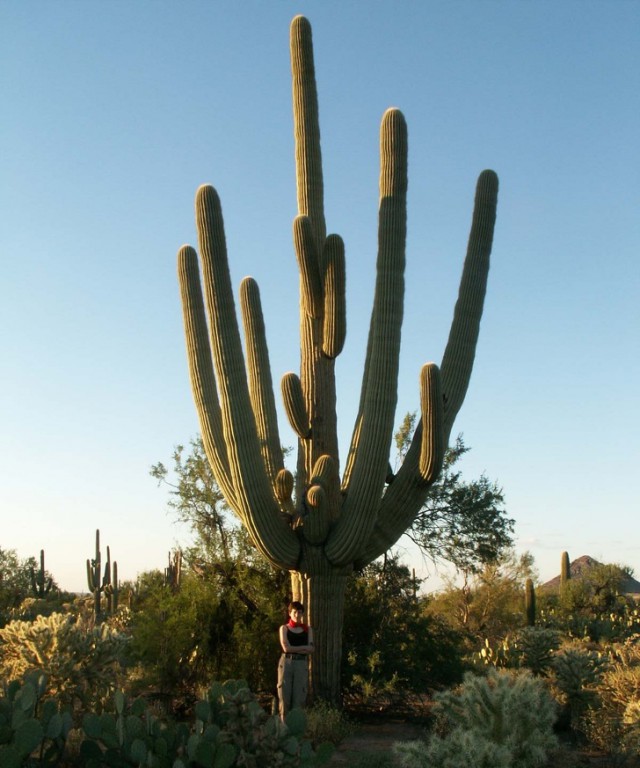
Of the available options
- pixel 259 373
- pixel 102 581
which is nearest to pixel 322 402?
pixel 259 373

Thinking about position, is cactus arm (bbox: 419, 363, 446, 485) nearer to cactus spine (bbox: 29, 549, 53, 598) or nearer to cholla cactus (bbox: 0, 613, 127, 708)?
cholla cactus (bbox: 0, 613, 127, 708)

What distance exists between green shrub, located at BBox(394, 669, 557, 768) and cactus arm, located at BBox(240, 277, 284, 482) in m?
4.37

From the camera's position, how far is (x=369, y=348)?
11.8 metres

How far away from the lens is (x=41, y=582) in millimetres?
30312

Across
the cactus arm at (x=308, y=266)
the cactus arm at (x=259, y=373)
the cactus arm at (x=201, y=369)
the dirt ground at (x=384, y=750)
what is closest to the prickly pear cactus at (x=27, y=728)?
the dirt ground at (x=384, y=750)

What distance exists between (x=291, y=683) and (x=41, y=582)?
897 inches

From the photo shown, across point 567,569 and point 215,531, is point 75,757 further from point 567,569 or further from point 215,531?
point 567,569

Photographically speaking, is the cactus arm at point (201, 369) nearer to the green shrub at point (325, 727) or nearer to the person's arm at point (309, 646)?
the person's arm at point (309, 646)

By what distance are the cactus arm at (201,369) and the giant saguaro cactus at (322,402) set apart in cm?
2

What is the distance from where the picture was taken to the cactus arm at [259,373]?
38.5 ft

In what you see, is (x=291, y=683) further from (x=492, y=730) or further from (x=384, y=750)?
(x=492, y=730)

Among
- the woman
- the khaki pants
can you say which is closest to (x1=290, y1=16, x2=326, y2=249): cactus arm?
the woman

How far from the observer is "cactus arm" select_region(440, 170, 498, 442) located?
11.9 m

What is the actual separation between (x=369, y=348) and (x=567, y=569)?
21.0 m
